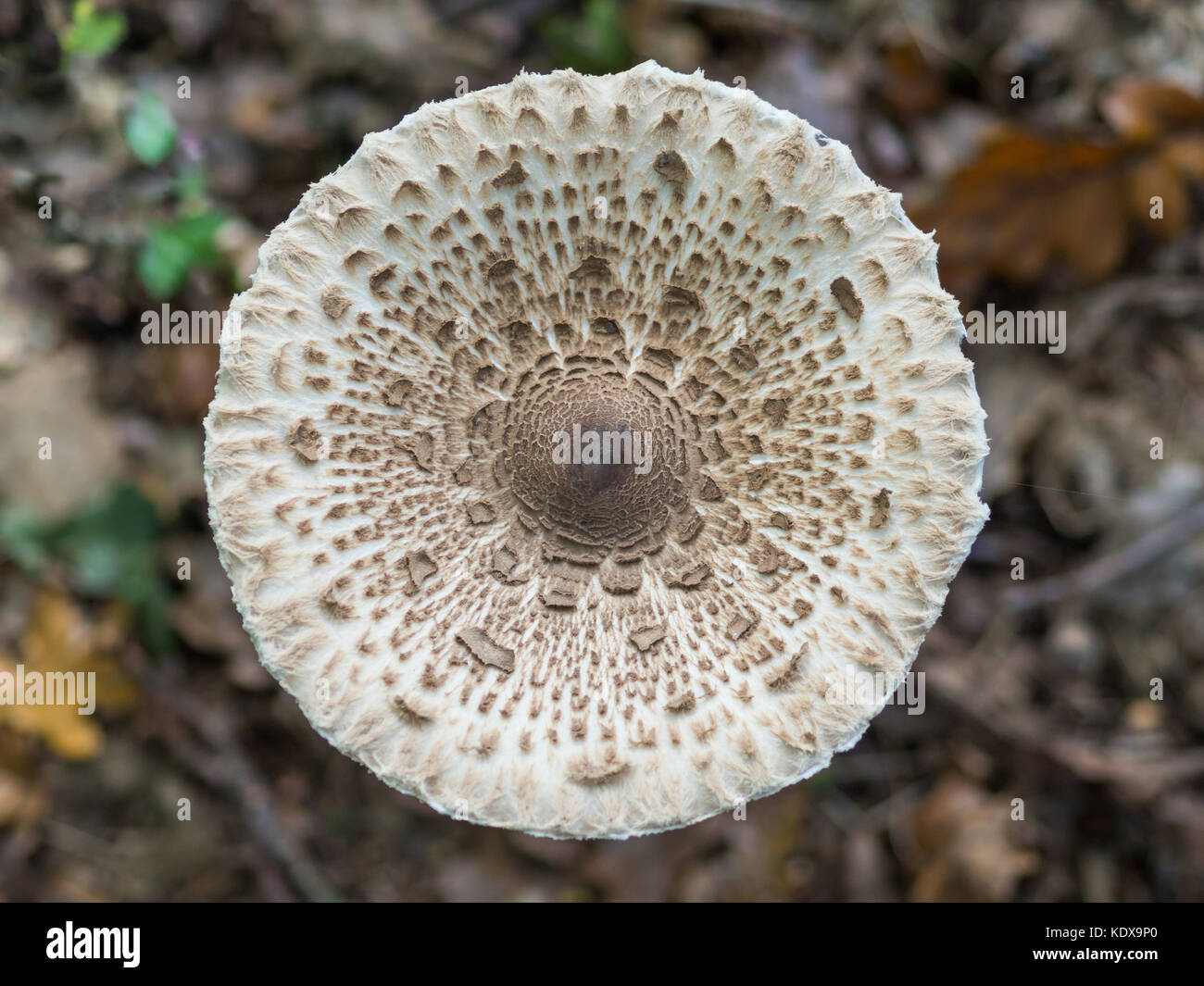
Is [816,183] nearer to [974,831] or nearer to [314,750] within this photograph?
[974,831]

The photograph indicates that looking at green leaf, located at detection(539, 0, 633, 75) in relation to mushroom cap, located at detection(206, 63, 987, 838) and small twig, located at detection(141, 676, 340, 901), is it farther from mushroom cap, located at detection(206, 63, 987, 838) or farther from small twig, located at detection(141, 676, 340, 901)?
small twig, located at detection(141, 676, 340, 901)

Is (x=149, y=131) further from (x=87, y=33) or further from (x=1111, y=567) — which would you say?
(x=1111, y=567)

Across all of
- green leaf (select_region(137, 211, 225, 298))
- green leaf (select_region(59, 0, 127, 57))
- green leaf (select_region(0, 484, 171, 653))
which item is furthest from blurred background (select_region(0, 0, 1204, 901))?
green leaf (select_region(59, 0, 127, 57))

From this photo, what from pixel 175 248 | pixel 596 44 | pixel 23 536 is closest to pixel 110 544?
pixel 23 536

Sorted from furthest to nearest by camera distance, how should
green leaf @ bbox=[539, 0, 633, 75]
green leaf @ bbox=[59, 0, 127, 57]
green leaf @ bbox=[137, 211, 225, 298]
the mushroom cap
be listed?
green leaf @ bbox=[539, 0, 633, 75] < green leaf @ bbox=[137, 211, 225, 298] < green leaf @ bbox=[59, 0, 127, 57] < the mushroom cap

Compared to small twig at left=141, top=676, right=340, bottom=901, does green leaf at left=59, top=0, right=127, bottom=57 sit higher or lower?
higher

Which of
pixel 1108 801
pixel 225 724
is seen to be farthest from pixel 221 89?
pixel 1108 801
